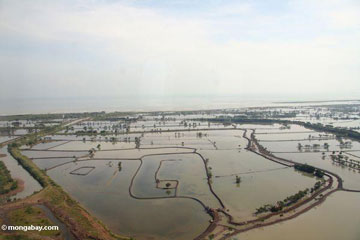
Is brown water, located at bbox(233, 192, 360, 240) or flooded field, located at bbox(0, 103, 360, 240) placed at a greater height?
flooded field, located at bbox(0, 103, 360, 240)

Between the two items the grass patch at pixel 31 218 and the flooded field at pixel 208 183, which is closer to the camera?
the grass patch at pixel 31 218

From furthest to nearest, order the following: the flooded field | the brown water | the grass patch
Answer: the flooded field
the brown water
the grass patch

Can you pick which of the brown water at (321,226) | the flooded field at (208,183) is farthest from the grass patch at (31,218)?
the brown water at (321,226)

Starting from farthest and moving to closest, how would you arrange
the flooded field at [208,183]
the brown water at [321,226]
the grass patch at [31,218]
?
the flooded field at [208,183], the brown water at [321,226], the grass patch at [31,218]

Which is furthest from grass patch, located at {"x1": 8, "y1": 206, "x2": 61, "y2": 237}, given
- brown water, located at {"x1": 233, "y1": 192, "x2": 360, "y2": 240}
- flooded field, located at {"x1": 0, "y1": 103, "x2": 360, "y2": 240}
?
brown water, located at {"x1": 233, "y1": 192, "x2": 360, "y2": 240}

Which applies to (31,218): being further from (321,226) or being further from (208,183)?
(321,226)

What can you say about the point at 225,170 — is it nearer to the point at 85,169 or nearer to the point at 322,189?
the point at 322,189

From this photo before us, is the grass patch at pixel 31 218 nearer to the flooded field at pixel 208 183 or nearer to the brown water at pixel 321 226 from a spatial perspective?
the flooded field at pixel 208 183

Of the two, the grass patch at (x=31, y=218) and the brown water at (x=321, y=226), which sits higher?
the grass patch at (x=31, y=218)

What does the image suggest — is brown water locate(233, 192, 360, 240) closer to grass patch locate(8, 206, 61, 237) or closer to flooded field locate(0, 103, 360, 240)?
flooded field locate(0, 103, 360, 240)

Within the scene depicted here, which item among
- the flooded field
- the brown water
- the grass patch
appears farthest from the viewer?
the flooded field

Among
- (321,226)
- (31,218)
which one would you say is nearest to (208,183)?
(321,226)
